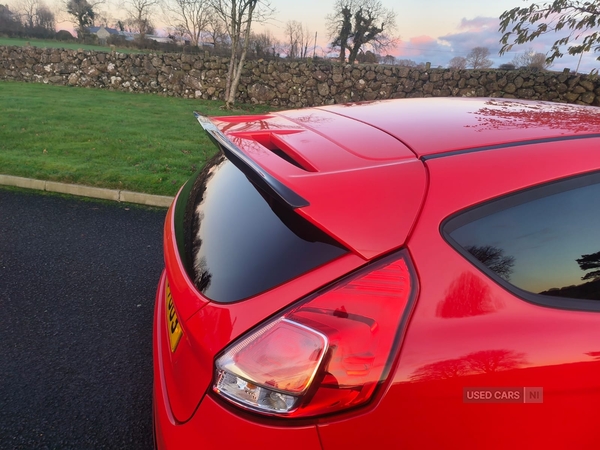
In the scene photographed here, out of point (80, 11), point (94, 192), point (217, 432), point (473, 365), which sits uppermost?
point (80, 11)

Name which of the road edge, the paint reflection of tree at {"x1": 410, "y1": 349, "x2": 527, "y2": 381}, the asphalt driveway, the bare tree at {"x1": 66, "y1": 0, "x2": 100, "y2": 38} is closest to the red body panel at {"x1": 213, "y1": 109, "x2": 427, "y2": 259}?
the paint reflection of tree at {"x1": 410, "y1": 349, "x2": 527, "y2": 381}

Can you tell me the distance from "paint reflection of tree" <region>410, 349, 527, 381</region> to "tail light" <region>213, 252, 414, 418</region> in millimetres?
101

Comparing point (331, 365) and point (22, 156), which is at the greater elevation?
point (331, 365)

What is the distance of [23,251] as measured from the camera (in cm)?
383

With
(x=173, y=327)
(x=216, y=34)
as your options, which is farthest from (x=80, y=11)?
(x=173, y=327)

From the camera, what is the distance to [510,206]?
120 centimetres

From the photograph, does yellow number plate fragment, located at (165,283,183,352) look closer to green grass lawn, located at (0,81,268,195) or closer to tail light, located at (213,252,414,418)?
tail light, located at (213,252,414,418)

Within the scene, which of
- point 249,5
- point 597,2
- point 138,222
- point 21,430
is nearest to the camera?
point 21,430

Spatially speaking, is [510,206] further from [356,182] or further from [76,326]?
[76,326]

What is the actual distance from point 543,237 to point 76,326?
2.84 metres

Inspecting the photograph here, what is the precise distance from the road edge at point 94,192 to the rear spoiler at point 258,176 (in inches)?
151

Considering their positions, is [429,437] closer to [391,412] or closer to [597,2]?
[391,412]

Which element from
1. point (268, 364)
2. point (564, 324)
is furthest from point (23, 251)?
point (564, 324)

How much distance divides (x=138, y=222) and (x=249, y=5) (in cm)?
1064
